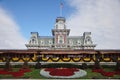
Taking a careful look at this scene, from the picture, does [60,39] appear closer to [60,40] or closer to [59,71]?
[60,40]

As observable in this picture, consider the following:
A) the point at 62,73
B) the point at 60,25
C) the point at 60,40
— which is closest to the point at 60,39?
the point at 60,40

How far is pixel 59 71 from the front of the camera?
21797 mm

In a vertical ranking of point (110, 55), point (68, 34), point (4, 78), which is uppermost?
point (68, 34)

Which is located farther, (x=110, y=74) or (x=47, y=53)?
(x=47, y=53)

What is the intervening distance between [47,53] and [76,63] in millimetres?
3852

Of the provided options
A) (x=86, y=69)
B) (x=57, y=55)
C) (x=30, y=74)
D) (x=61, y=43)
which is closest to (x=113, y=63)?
(x=86, y=69)

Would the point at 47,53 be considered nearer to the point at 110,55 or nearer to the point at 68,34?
the point at 110,55

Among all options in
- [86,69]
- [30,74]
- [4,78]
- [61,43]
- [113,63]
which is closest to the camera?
[4,78]

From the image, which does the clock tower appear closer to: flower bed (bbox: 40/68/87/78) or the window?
the window

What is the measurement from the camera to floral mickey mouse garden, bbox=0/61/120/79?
20.2 m

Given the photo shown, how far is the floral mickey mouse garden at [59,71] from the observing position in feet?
66.3

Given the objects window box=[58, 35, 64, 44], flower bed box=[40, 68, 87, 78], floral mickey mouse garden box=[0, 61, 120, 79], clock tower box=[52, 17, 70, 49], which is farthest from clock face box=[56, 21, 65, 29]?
flower bed box=[40, 68, 87, 78]

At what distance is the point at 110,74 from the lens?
20.7 metres

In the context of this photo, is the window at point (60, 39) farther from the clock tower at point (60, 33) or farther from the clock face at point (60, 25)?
the clock face at point (60, 25)
